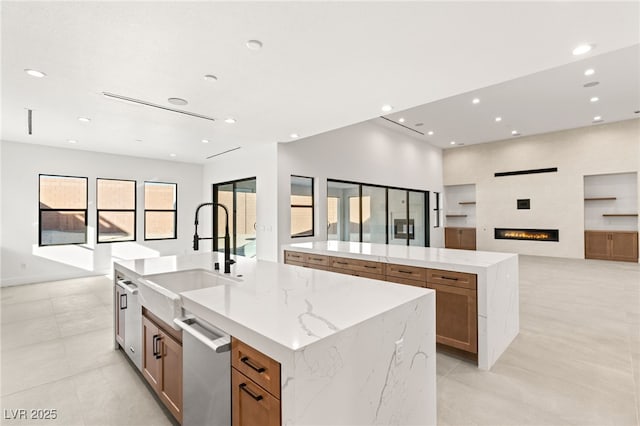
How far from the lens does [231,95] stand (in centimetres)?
337

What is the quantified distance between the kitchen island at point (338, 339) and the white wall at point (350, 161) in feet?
12.6

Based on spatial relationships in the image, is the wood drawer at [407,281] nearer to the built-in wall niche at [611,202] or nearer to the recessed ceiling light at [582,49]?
the recessed ceiling light at [582,49]

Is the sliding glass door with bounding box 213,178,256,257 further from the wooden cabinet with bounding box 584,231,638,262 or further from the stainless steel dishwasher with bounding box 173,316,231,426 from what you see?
the wooden cabinet with bounding box 584,231,638,262

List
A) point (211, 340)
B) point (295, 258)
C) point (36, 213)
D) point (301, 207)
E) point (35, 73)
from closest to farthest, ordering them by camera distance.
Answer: point (211, 340)
point (35, 73)
point (295, 258)
point (36, 213)
point (301, 207)

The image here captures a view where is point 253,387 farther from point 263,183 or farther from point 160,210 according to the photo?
point 160,210

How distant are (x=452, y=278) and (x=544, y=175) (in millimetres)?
8333

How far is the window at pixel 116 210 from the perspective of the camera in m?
6.65

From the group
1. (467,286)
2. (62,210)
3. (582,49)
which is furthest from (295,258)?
(62,210)

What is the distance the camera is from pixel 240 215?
6.91 meters

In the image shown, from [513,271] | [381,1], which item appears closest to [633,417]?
[513,271]

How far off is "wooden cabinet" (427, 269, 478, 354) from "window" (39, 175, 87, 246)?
283 inches

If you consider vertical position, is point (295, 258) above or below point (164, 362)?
above

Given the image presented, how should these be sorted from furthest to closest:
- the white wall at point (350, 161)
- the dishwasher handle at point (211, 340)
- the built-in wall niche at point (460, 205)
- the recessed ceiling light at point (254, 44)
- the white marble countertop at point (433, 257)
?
the built-in wall niche at point (460, 205) < the white wall at point (350, 161) < the white marble countertop at point (433, 257) < the recessed ceiling light at point (254, 44) < the dishwasher handle at point (211, 340)

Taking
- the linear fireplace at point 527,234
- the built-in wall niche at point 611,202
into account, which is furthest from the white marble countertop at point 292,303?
the built-in wall niche at point 611,202
